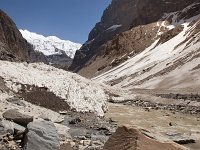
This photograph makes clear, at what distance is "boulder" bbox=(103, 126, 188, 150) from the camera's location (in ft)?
33.2

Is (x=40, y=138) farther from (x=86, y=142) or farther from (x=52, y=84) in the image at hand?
(x=52, y=84)

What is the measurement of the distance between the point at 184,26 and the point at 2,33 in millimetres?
78839

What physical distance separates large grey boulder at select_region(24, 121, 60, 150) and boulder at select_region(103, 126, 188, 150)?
3.61 m

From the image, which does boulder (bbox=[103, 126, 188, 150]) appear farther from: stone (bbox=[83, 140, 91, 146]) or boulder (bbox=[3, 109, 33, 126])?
boulder (bbox=[3, 109, 33, 126])

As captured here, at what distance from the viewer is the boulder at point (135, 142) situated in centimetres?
1012

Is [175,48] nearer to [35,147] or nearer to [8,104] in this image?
[8,104]

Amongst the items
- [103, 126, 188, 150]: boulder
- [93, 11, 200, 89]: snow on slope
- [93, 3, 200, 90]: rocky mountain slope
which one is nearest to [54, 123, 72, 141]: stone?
[103, 126, 188, 150]: boulder

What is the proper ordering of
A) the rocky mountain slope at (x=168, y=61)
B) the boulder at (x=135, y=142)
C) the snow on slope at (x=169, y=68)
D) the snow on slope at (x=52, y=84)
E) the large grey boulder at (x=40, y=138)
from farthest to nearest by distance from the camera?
the rocky mountain slope at (x=168, y=61) → the snow on slope at (x=169, y=68) → the snow on slope at (x=52, y=84) → the large grey boulder at (x=40, y=138) → the boulder at (x=135, y=142)

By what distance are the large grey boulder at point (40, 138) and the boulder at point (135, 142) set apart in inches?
142

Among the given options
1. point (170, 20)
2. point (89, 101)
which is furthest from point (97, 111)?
point (170, 20)

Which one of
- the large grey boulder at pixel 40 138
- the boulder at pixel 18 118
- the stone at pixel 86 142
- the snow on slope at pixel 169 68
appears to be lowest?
the stone at pixel 86 142

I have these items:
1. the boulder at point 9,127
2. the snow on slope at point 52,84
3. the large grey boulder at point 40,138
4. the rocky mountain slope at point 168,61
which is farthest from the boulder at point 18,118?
the rocky mountain slope at point 168,61

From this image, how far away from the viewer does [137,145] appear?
1001 centimetres

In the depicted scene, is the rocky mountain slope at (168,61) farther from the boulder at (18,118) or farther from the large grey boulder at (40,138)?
the large grey boulder at (40,138)
